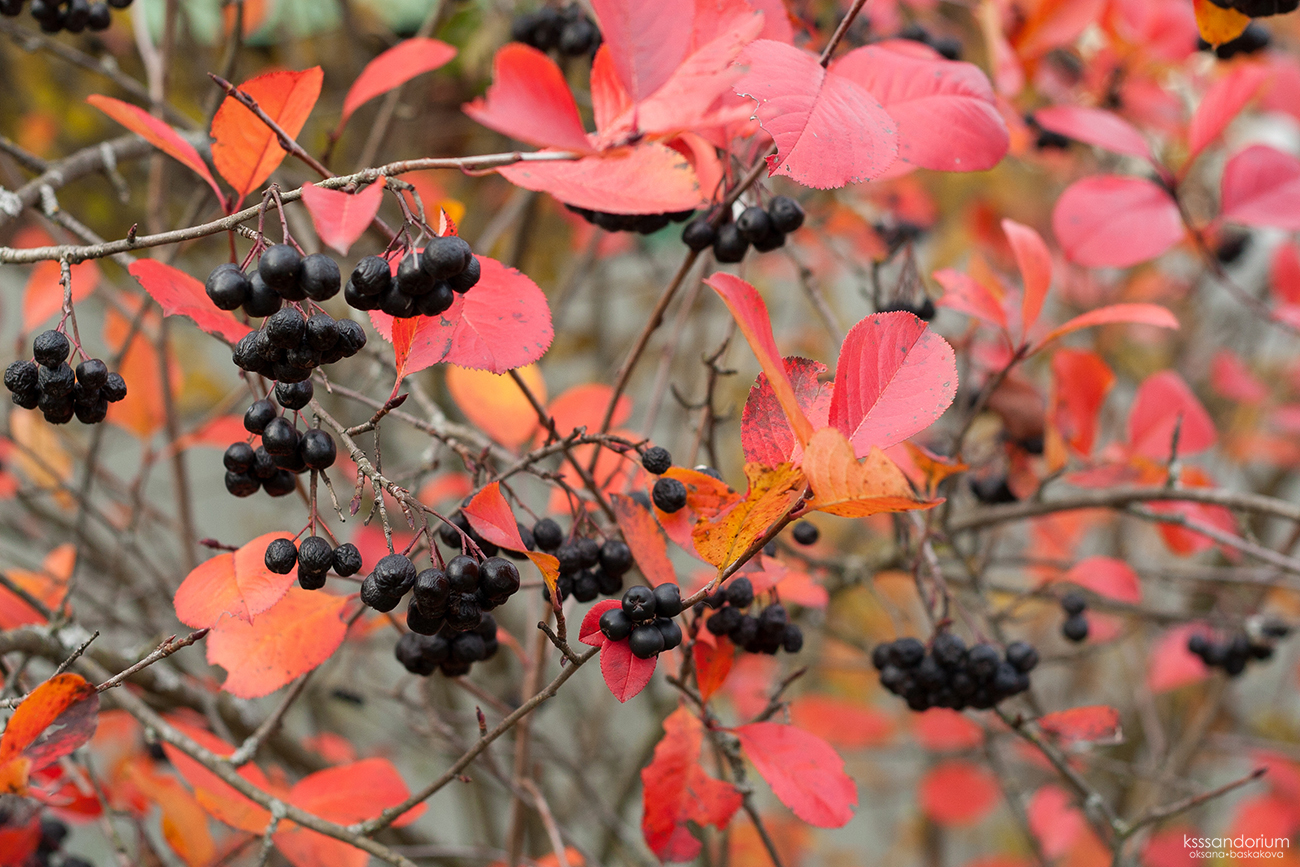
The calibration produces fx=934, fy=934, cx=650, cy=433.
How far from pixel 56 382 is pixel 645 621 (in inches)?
18.2

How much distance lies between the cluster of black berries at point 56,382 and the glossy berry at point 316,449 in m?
0.16

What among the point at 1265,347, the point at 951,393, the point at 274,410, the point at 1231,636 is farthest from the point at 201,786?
the point at 1265,347

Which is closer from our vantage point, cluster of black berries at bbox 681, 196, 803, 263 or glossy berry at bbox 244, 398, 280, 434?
glossy berry at bbox 244, 398, 280, 434

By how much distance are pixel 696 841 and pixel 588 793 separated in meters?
0.69

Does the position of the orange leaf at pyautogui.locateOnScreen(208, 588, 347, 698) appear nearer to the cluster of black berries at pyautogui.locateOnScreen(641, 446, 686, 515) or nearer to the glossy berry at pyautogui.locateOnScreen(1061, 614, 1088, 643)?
the cluster of black berries at pyautogui.locateOnScreen(641, 446, 686, 515)

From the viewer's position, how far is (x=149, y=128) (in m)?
0.74

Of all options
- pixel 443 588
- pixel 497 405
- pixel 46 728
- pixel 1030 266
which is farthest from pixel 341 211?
pixel 1030 266

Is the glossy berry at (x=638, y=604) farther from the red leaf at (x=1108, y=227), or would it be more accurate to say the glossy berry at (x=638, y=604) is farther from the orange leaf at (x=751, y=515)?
the red leaf at (x=1108, y=227)

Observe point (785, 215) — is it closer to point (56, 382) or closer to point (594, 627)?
point (594, 627)

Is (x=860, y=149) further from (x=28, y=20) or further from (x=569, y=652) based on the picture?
(x=28, y=20)

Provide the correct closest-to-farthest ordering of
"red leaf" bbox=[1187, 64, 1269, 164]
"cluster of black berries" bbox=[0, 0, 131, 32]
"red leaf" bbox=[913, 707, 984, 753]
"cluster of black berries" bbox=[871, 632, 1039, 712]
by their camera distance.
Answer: "cluster of black berries" bbox=[871, 632, 1039, 712] < "cluster of black berries" bbox=[0, 0, 131, 32] < "red leaf" bbox=[1187, 64, 1269, 164] < "red leaf" bbox=[913, 707, 984, 753]

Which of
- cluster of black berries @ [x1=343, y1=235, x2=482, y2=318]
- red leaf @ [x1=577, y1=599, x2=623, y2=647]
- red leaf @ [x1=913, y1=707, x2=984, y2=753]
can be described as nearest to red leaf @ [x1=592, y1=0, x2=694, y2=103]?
cluster of black berries @ [x1=343, y1=235, x2=482, y2=318]

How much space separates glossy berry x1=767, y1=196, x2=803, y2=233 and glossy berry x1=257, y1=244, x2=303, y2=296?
439mm

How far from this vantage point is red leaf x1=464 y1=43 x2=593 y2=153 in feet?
1.71
